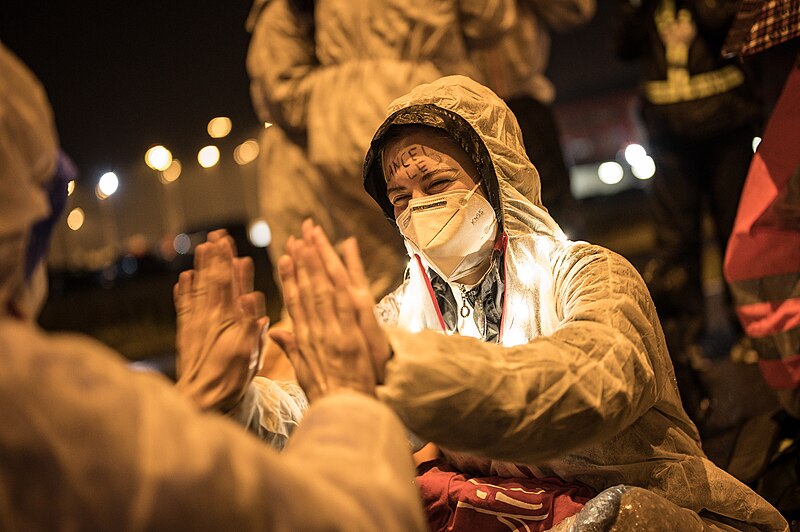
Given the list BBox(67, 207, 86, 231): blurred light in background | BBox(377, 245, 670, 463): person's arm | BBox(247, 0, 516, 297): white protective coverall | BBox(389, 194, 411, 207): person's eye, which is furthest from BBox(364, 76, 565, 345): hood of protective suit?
BBox(67, 207, 86, 231): blurred light in background

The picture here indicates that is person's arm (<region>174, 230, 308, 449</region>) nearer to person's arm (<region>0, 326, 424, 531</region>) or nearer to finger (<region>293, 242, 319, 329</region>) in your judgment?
finger (<region>293, 242, 319, 329</region>)

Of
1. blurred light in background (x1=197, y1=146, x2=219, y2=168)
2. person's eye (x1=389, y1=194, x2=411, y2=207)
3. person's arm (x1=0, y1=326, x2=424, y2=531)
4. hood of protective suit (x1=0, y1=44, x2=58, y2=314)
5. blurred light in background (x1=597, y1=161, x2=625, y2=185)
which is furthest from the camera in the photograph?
blurred light in background (x1=597, y1=161, x2=625, y2=185)

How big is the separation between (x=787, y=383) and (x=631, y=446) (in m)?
1.17

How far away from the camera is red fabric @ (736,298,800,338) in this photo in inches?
110

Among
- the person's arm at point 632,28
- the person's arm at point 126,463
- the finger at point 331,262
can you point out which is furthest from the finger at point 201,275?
Result: the person's arm at point 632,28

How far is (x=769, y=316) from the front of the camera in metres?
2.84

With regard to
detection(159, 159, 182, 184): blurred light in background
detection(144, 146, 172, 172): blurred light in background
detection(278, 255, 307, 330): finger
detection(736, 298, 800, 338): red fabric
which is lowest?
detection(159, 159, 182, 184): blurred light in background

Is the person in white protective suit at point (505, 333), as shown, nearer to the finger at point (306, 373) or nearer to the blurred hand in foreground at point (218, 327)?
the finger at point (306, 373)

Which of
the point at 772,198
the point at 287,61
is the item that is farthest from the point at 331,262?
the point at 287,61

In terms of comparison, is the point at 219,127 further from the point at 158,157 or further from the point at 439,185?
the point at 439,185

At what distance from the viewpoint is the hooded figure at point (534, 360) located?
57.3 inches

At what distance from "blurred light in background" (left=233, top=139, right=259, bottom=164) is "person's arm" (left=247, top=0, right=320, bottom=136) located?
6247mm

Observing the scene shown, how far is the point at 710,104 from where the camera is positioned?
4223 mm

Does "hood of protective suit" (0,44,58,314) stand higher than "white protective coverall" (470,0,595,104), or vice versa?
"hood of protective suit" (0,44,58,314)
